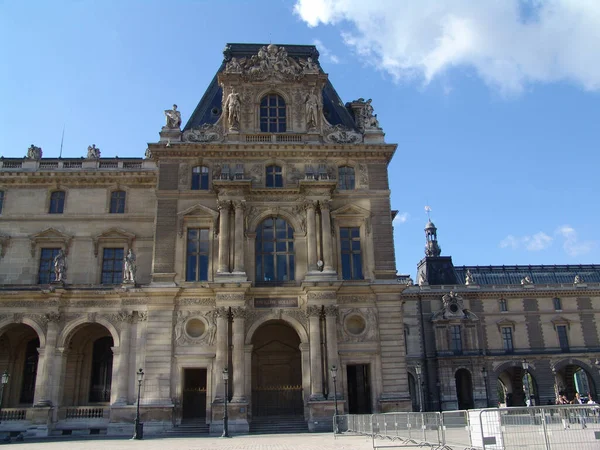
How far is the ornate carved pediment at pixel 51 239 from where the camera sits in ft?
125

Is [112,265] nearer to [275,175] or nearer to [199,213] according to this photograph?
[199,213]

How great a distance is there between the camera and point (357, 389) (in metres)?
36.5

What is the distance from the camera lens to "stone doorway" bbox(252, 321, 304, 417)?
115ft

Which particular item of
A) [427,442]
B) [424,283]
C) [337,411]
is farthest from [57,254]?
[424,283]

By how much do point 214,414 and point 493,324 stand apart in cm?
4413

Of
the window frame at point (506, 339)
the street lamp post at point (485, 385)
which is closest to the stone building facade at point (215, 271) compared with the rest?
the street lamp post at point (485, 385)

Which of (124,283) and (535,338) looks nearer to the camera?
(124,283)

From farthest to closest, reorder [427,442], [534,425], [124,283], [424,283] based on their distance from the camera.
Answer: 1. [424,283]
2. [124,283]
3. [427,442]
4. [534,425]

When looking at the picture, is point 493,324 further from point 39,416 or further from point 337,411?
point 39,416

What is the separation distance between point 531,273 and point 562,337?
40.0 ft

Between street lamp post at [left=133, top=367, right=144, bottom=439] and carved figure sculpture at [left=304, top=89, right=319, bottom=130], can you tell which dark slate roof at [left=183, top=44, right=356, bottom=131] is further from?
street lamp post at [left=133, top=367, right=144, bottom=439]

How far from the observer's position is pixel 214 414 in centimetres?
3145

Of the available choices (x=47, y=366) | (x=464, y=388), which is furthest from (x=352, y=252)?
(x=464, y=388)

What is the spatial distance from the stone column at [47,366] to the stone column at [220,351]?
394 inches
